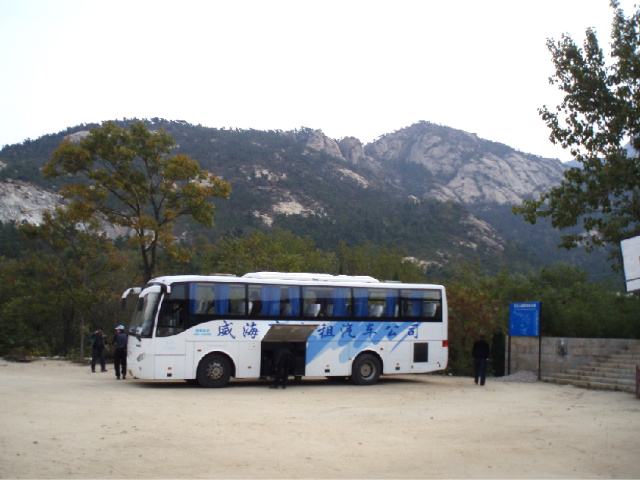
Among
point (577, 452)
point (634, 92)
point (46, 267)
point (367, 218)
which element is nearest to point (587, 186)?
point (634, 92)

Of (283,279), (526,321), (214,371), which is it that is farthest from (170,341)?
(526,321)

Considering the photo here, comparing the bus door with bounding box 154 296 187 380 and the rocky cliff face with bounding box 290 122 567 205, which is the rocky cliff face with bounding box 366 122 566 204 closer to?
the rocky cliff face with bounding box 290 122 567 205

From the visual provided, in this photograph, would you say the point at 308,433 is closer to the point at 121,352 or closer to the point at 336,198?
the point at 121,352

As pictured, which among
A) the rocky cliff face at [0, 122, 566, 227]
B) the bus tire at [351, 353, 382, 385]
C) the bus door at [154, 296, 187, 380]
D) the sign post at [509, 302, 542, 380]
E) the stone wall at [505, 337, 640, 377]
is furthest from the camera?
the rocky cliff face at [0, 122, 566, 227]

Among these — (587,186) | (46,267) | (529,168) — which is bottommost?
(46,267)

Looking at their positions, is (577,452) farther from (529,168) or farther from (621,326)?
(529,168)

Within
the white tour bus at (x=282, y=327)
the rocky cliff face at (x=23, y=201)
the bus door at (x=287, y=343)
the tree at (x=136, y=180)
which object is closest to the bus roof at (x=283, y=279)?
the white tour bus at (x=282, y=327)

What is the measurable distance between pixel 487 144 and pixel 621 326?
169m

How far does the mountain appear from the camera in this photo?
3078 inches

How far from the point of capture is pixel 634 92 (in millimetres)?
19938

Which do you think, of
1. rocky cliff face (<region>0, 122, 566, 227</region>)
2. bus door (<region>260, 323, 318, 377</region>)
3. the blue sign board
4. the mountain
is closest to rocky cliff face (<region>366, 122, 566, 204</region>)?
rocky cliff face (<region>0, 122, 566, 227</region>)

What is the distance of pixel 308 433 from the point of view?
31.7 feet

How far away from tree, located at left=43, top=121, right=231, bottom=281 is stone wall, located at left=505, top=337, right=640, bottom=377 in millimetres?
11863

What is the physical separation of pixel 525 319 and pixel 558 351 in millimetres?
1549
